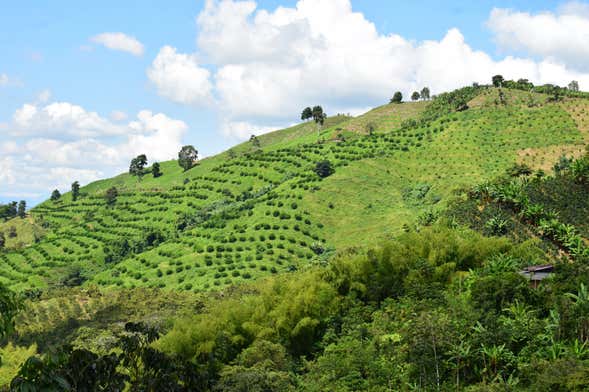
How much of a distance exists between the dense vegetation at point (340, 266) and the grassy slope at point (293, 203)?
23.4 inches

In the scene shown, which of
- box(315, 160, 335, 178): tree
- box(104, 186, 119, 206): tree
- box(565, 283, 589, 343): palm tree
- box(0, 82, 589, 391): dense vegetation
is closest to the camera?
box(0, 82, 589, 391): dense vegetation

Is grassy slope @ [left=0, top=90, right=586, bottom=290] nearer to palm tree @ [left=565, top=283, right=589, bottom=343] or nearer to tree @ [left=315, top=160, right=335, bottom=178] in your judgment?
tree @ [left=315, top=160, right=335, bottom=178]

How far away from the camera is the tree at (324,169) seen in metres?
140

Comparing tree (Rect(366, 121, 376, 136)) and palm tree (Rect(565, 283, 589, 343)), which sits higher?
tree (Rect(366, 121, 376, 136))

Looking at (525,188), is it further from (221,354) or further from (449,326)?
(221,354)

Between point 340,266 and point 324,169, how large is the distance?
80155mm

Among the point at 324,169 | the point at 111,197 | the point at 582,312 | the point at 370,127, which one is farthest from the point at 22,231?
the point at 582,312

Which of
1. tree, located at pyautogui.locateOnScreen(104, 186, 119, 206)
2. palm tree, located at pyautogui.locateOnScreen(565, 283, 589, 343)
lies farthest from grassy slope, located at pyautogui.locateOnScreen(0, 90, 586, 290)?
palm tree, located at pyautogui.locateOnScreen(565, 283, 589, 343)

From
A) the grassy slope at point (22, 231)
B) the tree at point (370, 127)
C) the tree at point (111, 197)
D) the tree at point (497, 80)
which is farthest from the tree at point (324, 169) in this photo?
the grassy slope at point (22, 231)

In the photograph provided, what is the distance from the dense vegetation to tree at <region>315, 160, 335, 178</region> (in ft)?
1.22

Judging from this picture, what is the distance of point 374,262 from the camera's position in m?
60.8

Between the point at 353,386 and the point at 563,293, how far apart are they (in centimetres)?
2151

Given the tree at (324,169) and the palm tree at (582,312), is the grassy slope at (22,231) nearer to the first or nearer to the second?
the tree at (324,169)

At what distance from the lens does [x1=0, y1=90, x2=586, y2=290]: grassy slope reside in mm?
109438
